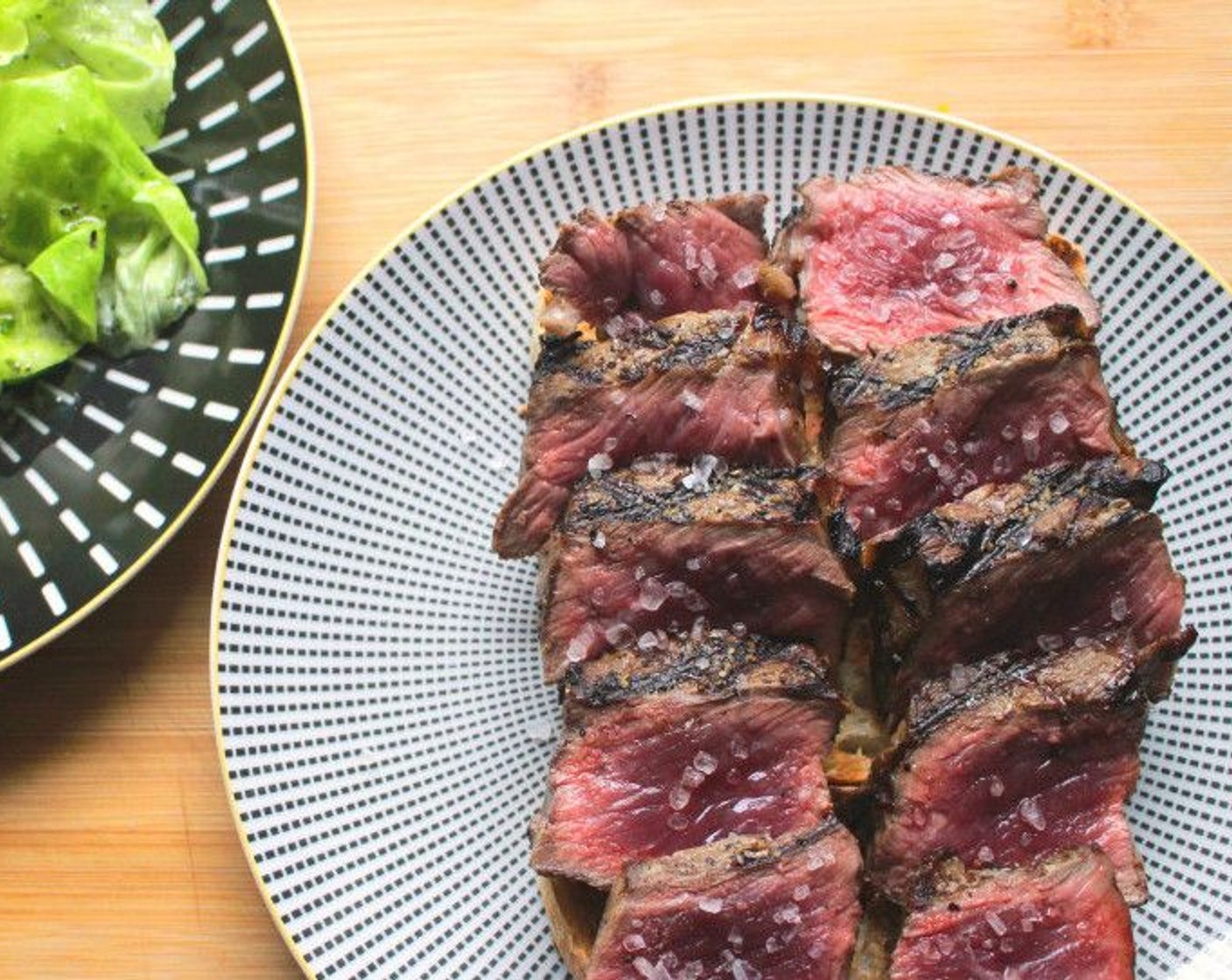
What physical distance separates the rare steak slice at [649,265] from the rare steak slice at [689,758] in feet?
3.28

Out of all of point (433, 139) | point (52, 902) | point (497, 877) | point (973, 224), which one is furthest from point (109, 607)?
point (973, 224)

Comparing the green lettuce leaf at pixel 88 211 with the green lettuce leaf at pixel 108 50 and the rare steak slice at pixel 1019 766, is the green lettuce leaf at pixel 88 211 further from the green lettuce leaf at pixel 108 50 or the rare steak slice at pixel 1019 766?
the rare steak slice at pixel 1019 766

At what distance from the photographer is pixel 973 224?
3.88 m

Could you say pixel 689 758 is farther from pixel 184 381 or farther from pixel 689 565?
pixel 184 381

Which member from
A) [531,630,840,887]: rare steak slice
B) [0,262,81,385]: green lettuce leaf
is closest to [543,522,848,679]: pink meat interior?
[531,630,840,887]: rare steak slice

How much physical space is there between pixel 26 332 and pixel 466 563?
4.51 ft

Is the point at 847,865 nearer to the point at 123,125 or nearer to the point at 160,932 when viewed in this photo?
the point at 160,932

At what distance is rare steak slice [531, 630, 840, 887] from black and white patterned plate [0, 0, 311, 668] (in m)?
1.31

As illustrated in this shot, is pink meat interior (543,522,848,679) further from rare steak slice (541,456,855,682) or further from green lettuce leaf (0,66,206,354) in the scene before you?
green lettuce leaf (0,66,206,354)

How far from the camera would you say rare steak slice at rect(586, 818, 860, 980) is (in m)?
3.17

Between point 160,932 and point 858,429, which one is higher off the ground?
point 858,429

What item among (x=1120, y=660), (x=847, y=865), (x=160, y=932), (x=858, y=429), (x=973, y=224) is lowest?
(x=160, y=932)

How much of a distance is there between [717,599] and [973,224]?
1.20 metres

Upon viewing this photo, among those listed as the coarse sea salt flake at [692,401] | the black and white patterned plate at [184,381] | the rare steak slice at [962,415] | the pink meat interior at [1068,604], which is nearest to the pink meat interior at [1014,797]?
the pink meat interior at [1068,604]
